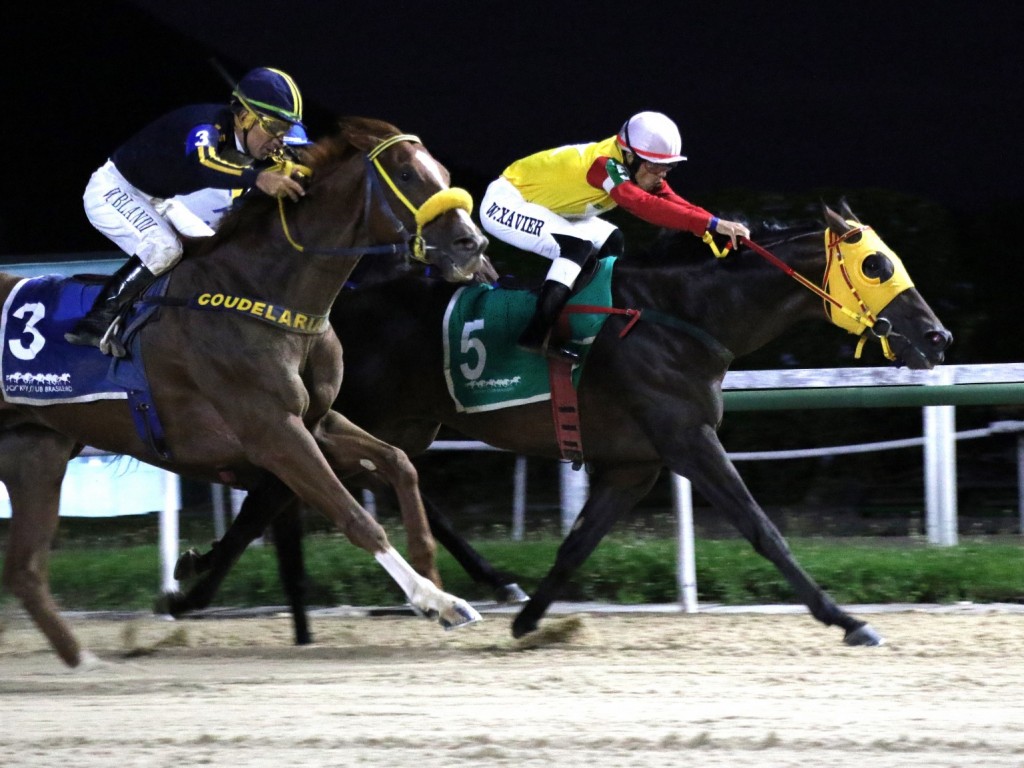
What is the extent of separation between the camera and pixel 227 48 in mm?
9359

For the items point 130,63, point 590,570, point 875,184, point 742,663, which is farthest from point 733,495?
point 130,63

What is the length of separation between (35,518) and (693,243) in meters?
2.57

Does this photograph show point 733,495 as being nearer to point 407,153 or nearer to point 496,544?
point 407,153

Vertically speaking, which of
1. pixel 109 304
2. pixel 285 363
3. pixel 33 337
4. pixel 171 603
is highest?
pixel 109 304

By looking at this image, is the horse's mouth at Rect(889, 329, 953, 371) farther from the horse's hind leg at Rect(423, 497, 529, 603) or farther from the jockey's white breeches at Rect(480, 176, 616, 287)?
the horse's hind leg at Rect(423, 497, 529, 603)

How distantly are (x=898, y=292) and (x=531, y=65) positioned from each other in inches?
161

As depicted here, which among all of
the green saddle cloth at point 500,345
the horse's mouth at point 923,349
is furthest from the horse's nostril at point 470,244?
the horse's mouth at point 923,349

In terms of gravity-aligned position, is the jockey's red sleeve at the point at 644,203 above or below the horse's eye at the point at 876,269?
above

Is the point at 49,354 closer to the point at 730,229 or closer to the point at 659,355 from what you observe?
the point at 659,355

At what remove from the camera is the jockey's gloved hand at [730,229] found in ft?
18.6

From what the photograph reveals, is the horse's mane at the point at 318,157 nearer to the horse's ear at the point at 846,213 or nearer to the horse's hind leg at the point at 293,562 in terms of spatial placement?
the horse's hind leg at the point at 293,562

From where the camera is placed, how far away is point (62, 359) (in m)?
5.36

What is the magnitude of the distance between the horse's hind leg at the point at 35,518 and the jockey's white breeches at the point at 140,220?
798mm

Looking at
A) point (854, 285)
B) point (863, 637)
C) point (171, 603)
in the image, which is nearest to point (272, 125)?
point (171, 603)
